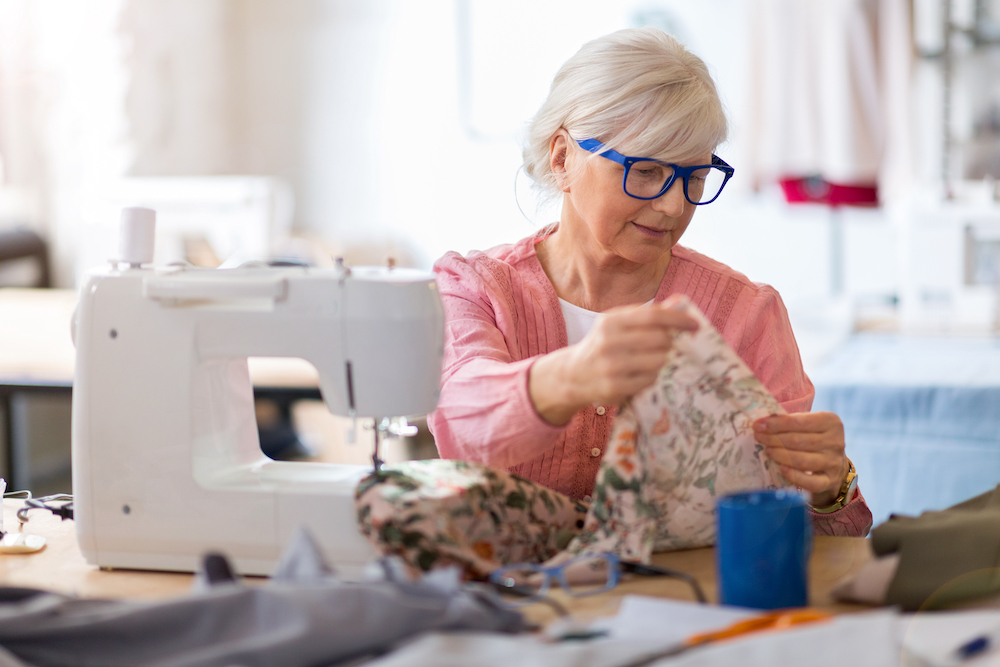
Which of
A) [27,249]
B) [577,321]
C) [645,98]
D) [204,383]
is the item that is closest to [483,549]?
[204,383]

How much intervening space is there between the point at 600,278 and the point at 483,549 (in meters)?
0.59

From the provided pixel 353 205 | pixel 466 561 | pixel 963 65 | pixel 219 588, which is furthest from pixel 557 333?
→ pixel 353 205

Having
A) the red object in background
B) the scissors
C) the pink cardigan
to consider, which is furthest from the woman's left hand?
the red object in background

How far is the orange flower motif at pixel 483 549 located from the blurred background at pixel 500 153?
74cm

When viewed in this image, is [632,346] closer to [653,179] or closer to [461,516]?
[461,516]

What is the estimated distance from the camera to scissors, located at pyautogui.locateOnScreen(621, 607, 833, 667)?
0.75 meters

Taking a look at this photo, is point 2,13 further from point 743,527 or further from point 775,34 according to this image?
point 743,527

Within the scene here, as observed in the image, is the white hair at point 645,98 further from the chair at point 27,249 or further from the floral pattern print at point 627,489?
the chair at point 27,249

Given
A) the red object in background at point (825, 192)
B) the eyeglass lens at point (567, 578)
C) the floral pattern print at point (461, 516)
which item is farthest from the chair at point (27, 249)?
the eyeglass lens at point (567, 578)

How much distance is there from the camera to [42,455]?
412 cm

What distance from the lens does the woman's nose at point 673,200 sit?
4.36 feet

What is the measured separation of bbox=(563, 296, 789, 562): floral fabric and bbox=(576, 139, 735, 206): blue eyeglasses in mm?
362

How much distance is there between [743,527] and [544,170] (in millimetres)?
785

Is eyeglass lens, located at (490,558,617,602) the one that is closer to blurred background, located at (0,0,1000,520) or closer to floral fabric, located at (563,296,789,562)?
floral fabric, located at (563,296,789,562)
